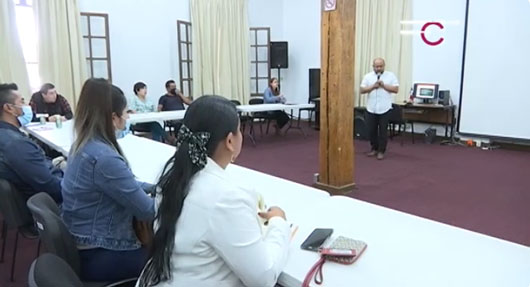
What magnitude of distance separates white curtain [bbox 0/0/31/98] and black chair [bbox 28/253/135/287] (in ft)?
20.3

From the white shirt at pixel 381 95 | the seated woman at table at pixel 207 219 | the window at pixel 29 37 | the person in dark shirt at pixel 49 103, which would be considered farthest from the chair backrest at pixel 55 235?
the window at pixel 29 37

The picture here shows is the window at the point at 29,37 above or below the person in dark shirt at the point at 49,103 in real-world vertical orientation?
above

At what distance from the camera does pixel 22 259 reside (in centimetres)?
302

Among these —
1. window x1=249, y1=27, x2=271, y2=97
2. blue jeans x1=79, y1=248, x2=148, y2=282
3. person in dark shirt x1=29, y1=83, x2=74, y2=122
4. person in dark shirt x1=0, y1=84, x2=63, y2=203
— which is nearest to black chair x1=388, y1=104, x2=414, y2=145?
window x1=249, y1=27, x2=271, y2=97

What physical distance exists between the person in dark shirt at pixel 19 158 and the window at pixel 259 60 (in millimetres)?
7290

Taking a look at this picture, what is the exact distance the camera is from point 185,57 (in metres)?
8.61

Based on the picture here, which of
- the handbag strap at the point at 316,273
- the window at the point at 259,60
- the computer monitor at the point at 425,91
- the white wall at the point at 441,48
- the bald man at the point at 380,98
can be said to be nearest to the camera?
the handbag strap at the point at 316,273

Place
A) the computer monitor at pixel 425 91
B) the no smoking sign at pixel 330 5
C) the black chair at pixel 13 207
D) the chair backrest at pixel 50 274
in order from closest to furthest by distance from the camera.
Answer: the chair backrest at pixel 50 274
the black chair at pixel 13 207
the no smoking sign at pixel 330 5
the computer monitor at pixel 425 91

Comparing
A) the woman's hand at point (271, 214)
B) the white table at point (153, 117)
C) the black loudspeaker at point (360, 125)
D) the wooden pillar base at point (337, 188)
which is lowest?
the wooden pillar base at point (337, 188)

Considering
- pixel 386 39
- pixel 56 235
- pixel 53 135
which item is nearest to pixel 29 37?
pixel 53 135

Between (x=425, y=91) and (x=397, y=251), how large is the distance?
6391mm

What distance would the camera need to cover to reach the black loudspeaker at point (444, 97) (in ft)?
23.3

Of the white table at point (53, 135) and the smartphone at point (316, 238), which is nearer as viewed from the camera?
the smartphone at point (316, 238)

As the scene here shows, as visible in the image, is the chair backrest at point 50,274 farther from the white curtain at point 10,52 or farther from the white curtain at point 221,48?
the white curtain at point 221,48
